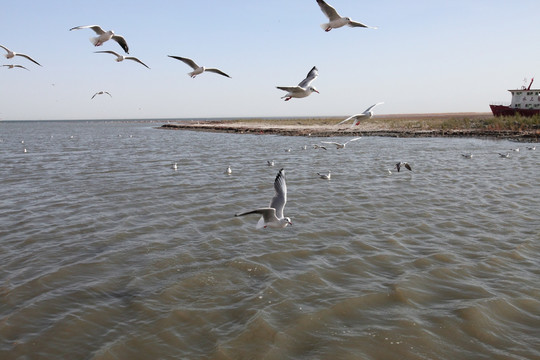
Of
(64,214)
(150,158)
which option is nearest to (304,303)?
(64,214)

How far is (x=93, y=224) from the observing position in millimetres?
10234

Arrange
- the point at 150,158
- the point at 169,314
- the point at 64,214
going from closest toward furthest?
the point at 169,314, the point at 64,214, the point at 150,158

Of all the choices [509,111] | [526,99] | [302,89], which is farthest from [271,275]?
[526,99]

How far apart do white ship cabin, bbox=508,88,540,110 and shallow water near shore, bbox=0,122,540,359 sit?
38.0 m

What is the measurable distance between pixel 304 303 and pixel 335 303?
1.62 ft

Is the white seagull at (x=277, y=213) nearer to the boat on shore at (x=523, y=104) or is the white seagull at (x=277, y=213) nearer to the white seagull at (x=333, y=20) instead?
the white seagull at (x=333, y=20)

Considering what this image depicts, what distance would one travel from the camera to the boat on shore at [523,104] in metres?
43.8

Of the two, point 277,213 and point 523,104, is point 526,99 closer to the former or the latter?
point 523,104

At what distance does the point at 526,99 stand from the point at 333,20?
47.0 m

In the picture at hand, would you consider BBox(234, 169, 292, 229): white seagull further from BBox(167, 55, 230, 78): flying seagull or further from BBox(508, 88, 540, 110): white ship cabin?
BBox(508, 88, 540, 110): white ship cabin

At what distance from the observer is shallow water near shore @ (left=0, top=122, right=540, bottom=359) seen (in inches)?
199

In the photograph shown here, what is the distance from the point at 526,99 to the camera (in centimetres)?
4503

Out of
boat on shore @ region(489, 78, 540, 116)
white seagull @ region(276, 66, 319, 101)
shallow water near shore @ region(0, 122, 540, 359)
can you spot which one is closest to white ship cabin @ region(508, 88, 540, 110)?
boat on shore @ region(489, 78, 540, 116)

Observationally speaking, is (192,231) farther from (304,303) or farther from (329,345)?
(329,345)
